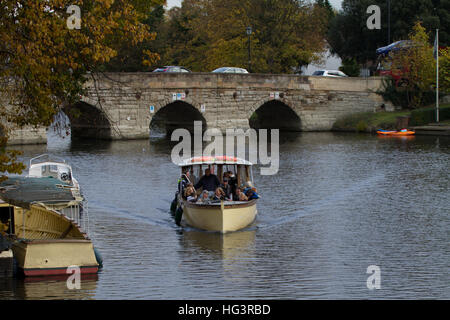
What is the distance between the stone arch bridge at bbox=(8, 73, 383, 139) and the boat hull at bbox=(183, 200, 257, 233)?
22.9 meters

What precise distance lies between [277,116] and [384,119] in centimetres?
941

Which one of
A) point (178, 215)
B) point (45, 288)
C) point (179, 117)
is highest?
point (179, 117)

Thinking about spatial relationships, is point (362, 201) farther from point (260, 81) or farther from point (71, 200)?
point (260, 81)

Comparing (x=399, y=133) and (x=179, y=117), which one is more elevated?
(x=179, y=117)

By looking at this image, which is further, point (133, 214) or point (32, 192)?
point (133, 214)

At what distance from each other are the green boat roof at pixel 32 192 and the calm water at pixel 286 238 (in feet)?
5.29

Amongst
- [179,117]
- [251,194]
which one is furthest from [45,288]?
[179,117]

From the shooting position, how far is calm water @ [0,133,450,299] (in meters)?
15.5

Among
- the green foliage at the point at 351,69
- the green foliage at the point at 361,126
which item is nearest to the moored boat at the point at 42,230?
the green foliage at the point at 361,126

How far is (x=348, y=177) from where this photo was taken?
107 ft

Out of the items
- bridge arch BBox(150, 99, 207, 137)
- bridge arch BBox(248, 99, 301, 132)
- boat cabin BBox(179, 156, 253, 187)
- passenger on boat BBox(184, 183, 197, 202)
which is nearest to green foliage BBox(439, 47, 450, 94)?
bridge arch BBox(248, 99, 301, 132)

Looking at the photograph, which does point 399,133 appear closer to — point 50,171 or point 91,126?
point 91,126

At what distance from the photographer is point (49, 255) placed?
16.0 m

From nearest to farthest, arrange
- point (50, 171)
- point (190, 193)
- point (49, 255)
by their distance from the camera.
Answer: point (49, 255)
point (190, 193)
point (50, 171)
